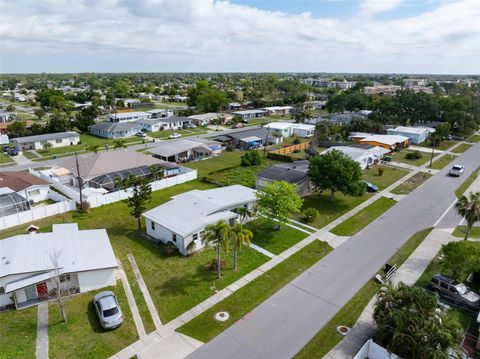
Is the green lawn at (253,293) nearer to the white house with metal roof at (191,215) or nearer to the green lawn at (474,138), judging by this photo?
the white house with metal roof at (191,215)

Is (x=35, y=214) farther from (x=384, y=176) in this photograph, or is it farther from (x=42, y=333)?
(x=384, y=176)

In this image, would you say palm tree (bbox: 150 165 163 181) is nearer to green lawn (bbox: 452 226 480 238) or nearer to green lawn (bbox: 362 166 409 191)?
green lawn (bbox: 362 166 409 191)

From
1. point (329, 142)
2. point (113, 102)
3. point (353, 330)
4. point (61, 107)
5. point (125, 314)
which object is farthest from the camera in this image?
point (113, 102)

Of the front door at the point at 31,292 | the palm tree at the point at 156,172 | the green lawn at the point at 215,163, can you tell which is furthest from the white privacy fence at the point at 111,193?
the front door at the point at 31,292

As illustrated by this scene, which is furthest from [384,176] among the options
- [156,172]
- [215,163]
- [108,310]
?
[108,310]

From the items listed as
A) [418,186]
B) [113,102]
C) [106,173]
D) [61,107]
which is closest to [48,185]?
[106,173]

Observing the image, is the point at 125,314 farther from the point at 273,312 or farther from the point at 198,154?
the point at 198,154
